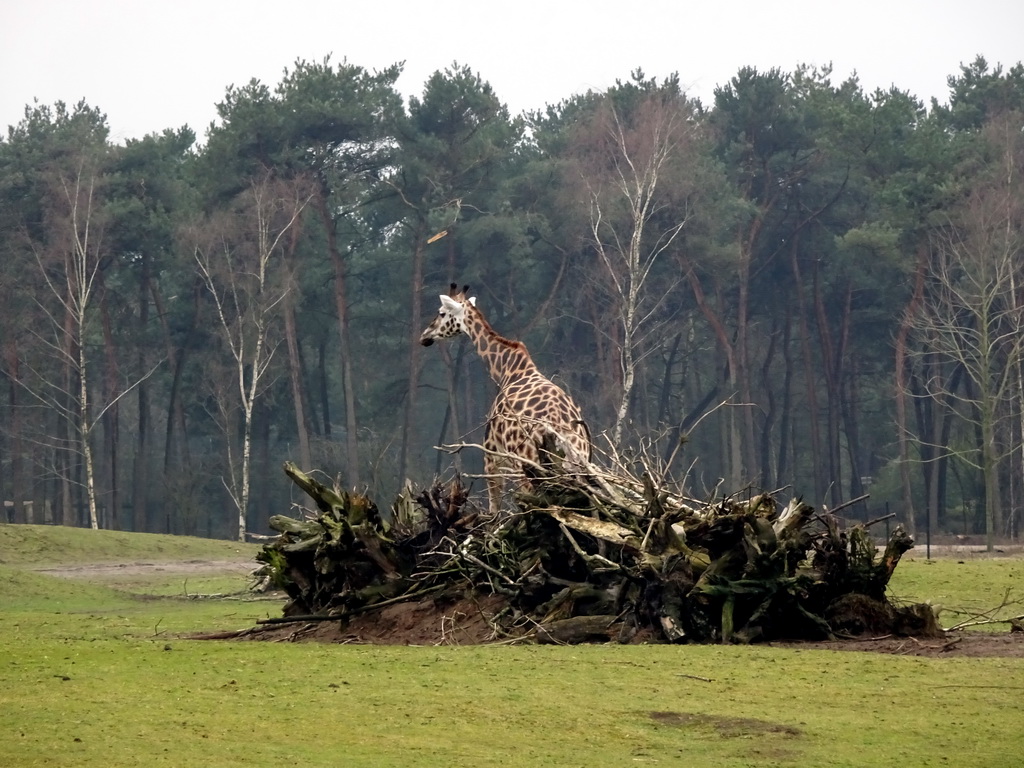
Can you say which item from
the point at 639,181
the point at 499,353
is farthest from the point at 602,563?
the point at 639,181

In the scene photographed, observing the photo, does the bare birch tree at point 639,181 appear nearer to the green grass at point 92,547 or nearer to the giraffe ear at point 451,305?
the green grass at point 92,547

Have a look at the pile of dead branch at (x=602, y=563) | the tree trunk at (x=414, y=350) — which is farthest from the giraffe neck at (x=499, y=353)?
the tree trunk at (x=414, y=350)

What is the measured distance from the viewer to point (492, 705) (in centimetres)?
902

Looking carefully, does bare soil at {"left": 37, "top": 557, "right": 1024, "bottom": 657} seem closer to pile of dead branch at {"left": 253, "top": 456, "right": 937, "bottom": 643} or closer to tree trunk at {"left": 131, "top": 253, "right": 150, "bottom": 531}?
pile of dead branch at {"left": 253, "top": 456, "right": 937, "bottom": 643}

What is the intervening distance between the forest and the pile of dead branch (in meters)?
33.2

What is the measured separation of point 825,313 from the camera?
178ft

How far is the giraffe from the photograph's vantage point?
14.5 m

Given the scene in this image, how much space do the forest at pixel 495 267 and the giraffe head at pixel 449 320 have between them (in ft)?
91.5

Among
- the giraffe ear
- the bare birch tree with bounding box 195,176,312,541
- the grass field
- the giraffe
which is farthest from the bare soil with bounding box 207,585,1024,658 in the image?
the bare birch tree with bounding box 195,176,312,541

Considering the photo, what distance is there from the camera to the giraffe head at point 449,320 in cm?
1861

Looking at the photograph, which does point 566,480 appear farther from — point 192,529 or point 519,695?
point 192,529

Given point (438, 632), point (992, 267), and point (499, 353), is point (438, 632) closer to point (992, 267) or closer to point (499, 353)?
point (499, 353)

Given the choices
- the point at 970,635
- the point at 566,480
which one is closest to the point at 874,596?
the point at 970,635

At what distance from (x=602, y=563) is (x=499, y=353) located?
6131 millimetres
